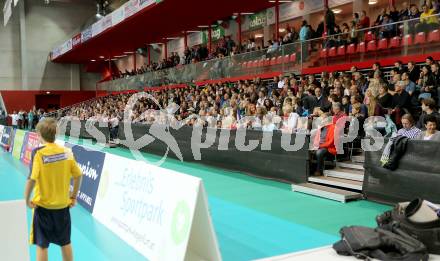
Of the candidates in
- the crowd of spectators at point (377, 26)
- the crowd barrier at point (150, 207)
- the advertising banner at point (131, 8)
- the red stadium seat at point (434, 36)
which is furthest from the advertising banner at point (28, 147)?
the red stadium seat at point (434, 36)

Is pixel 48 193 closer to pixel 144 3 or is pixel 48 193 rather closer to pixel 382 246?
pixel 382 246

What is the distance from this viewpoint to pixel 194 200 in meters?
4.19

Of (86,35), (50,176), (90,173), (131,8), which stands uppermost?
(86,35)

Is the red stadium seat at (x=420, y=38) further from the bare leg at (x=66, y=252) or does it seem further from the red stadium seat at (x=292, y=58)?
the bare leg at (x=66, y=252)

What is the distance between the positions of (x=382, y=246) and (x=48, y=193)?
10.4 feet

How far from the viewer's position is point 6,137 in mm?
18781

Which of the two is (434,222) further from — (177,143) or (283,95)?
(177,143)

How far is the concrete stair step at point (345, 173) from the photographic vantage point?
8.78m

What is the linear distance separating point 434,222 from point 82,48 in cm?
3525

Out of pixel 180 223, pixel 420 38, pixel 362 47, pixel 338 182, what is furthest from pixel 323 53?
pixel 180 223

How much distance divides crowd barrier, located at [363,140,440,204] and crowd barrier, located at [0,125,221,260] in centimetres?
434

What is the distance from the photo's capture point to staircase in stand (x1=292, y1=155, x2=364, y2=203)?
318 inches

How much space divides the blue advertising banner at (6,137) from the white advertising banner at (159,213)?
13.5 meters

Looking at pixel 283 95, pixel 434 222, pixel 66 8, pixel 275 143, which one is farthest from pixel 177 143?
pixel 66 8
